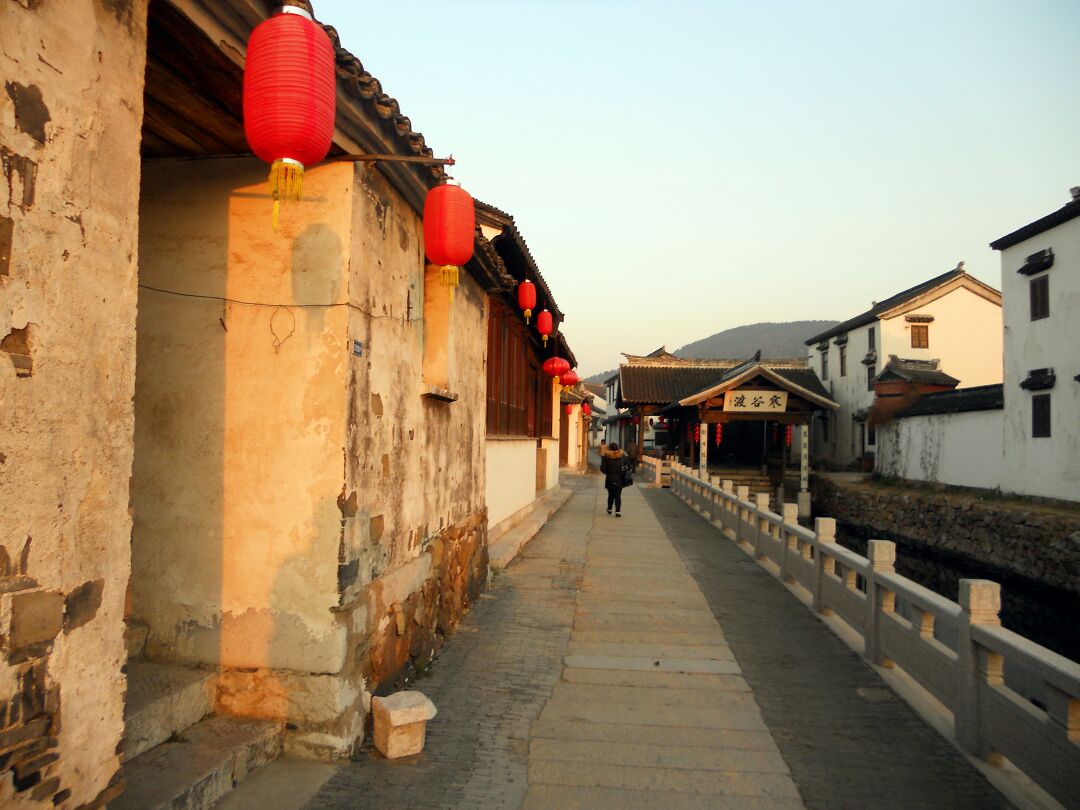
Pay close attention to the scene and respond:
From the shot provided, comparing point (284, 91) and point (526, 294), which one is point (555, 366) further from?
point (284, 91)

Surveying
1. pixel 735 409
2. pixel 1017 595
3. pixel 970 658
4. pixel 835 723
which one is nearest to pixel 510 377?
pixel 835 723

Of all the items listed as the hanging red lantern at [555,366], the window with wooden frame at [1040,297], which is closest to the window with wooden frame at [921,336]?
the window with wooden frame at [1040,297]

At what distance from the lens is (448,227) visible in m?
4.72

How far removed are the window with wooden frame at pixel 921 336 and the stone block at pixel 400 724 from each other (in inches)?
1146

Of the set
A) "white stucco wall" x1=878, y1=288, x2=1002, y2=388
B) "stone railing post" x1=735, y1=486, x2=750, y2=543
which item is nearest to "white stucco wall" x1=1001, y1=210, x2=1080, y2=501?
"stone railing post" x1=735, y1=486, x2=750, y2=543

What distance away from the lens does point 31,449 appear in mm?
2207

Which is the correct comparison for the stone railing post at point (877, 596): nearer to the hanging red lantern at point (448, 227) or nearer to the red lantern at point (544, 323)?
the hanging red lantern at point (448, 227)

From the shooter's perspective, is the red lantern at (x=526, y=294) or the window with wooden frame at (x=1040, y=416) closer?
the red lantern at (x=526, y=294)

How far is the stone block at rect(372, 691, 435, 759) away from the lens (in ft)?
12.9

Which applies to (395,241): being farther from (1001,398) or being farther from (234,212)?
(1001,398)

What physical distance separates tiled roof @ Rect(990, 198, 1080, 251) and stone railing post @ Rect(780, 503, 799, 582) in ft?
38.8

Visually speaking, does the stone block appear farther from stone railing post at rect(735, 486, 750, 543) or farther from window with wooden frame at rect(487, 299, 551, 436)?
stone railing post at rect(735, 486, 750, 543)

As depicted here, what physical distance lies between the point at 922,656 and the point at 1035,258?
16.0 metres

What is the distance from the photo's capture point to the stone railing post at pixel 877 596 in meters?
5.69
